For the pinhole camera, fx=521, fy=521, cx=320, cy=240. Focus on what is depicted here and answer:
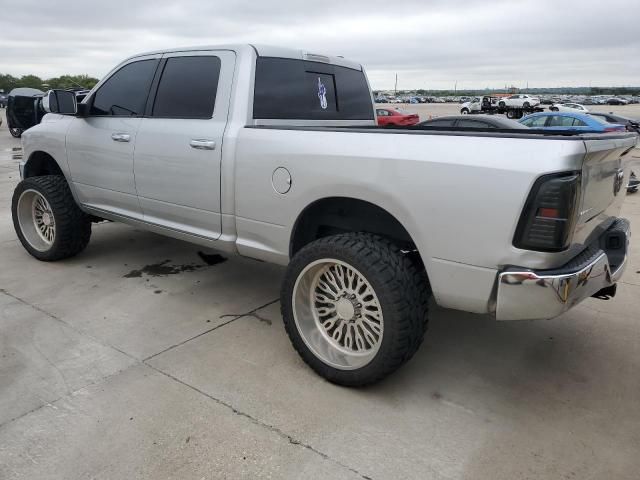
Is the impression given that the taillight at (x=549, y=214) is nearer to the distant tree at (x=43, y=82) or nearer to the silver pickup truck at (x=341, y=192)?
the silver pickup truck at (x=341, y=192)

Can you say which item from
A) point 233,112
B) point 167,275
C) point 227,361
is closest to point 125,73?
point 233,112

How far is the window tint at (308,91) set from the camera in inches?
137

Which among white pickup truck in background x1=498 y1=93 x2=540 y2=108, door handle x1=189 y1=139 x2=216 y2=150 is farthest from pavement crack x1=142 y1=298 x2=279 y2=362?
white pickup truck in background x1=498 y1=93 x2=540 y2=108

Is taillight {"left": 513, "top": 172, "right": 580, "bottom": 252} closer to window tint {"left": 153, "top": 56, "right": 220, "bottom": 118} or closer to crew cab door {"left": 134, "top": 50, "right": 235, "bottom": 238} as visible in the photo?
crew cab door {"left": 134, "top": 50, "right": 235, "bottom": 238}

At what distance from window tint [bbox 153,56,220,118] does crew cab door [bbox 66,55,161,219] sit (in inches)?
7.5

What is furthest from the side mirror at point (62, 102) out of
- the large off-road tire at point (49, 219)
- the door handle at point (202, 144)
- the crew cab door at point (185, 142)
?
the door handle at point (202, 144)

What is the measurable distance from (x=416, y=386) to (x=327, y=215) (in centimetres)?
111

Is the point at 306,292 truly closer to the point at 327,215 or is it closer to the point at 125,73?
the point at 327,215

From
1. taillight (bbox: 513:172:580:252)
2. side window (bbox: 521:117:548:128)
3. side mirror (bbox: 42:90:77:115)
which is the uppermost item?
side mirror (bbox: 42:90:77:115)

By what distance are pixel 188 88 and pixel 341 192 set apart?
1.63 meters

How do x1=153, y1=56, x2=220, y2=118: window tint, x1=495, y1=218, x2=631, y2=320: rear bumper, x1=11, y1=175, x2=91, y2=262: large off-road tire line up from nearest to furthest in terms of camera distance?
x1=495, y1=218, x2=631, y2=320: rear bumper < x1=153, y1=56, x2=220, y2=118: window tint < x1=11, y1=175, x2=91, y2=262: large off-road tire

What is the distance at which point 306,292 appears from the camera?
9.98 feet

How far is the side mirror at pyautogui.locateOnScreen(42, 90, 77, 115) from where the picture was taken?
169 inches

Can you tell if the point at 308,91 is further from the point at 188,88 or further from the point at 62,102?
the point at 62,102
